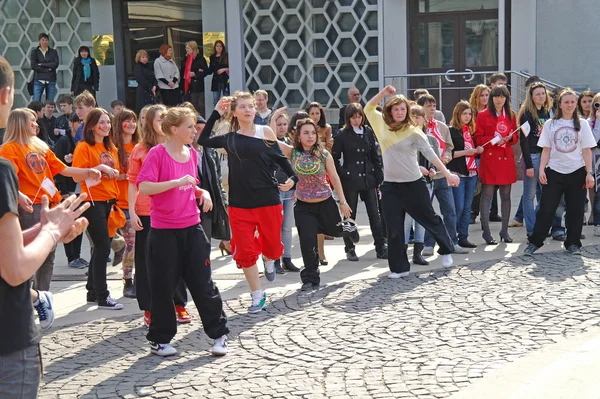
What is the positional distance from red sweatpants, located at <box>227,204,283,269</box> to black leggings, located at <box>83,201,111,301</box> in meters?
1.31

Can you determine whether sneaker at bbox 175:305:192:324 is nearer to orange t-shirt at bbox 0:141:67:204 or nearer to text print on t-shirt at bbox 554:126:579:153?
orange t-shirt at bbox 0:141:67:204

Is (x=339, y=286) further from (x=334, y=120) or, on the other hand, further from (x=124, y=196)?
(x=334, y=120)

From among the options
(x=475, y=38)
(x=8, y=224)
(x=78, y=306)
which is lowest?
(x=78, y=306)

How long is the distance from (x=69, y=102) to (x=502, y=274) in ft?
25.7

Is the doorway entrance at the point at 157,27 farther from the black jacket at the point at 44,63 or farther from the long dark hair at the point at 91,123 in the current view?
the long dark hair at the point at 91,123

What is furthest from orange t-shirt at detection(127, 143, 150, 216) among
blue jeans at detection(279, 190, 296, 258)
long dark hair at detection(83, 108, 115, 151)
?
blue jeans at detection(279, 190, 296, 258)

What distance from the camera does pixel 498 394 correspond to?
5434 mm

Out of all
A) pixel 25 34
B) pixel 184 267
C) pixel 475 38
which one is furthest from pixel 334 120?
pixel 184 267

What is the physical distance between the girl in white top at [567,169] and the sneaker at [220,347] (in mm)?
4596

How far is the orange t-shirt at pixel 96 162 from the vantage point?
848 centimetres

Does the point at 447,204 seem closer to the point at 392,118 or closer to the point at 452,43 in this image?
the point at 392,118

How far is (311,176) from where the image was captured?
903 centimetres

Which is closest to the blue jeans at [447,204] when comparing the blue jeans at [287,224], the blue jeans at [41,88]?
the blue jeans at [287,224]

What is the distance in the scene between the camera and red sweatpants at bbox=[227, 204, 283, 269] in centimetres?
783
